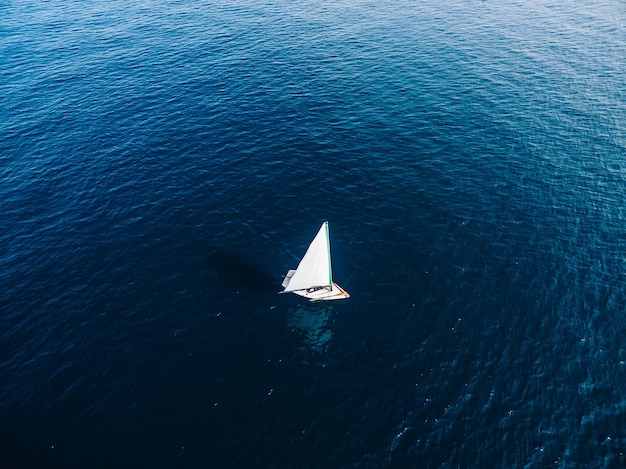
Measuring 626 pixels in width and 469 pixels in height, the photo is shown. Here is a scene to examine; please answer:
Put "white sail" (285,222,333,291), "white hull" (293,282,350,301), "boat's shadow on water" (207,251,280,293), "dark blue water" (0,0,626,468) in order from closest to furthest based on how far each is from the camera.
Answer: "dark blue water" (0,0,626,468) < "white sail" (285,222,333,291) < "white hull" (293,282,350,301) < "boat's shadow on water" (207,251,280,293)

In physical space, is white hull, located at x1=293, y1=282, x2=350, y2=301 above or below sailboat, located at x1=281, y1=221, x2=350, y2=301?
below

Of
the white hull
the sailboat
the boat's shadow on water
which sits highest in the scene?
the sailboat

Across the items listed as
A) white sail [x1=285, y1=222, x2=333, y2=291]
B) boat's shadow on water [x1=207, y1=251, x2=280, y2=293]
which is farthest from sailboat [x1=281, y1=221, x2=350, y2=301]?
boat's shadow on water [x1=207, y1=251, x2=280, y2=293]

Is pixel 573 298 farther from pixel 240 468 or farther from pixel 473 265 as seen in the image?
pixel 240 468

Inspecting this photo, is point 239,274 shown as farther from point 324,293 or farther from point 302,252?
point 324,293

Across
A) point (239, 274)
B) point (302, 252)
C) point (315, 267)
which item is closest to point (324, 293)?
point (315, 267)

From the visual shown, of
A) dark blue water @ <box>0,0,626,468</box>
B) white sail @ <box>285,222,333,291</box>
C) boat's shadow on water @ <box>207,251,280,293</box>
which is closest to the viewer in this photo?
dark blue water @ <box>0,0,626,468</box>

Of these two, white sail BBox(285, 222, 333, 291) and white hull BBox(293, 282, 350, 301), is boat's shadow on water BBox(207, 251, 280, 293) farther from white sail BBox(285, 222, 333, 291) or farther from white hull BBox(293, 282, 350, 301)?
white hull BBox(293, 282, 350, 301)
